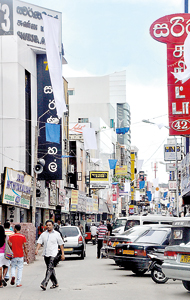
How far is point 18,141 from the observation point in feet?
135

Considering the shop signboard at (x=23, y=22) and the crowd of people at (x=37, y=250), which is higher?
the shop signboard at (x=23, y=22)

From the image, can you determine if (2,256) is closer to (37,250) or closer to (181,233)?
(37,250)

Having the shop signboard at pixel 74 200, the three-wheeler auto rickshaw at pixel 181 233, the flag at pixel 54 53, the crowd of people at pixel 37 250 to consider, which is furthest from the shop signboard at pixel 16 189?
the shop signboard at pixel 74 200

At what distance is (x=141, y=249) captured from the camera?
56.1 ft

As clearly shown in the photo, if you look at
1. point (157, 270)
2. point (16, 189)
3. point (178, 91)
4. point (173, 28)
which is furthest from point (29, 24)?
point (157, 270)

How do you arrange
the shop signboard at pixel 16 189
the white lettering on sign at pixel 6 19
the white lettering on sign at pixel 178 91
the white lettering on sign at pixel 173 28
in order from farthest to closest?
the white lettering on sign at pixel 6 19 → the white lettering on sign at pixel 173 28 → the white lettering on sign at pixel 178 91 → the shop signboard at pixel 16 189

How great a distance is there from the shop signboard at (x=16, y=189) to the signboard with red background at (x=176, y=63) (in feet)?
33.2

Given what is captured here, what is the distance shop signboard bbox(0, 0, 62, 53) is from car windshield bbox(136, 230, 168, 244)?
30.5 metres

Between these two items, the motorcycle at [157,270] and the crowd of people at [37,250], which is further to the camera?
the motorcycle at [157,270]

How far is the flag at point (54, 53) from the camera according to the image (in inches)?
947

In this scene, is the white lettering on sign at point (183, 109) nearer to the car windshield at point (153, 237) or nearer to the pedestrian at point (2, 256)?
the car windshield at point (153, 237)

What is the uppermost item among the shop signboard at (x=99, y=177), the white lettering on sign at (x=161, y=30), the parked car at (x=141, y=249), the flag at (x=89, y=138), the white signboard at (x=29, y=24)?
the white signboard at (x=29, y=24)

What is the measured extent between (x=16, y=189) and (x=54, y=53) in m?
12.3

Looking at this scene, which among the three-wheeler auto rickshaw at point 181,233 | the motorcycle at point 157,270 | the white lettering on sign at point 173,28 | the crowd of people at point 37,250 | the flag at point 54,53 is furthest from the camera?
the white lettering on sign at point 173,28
